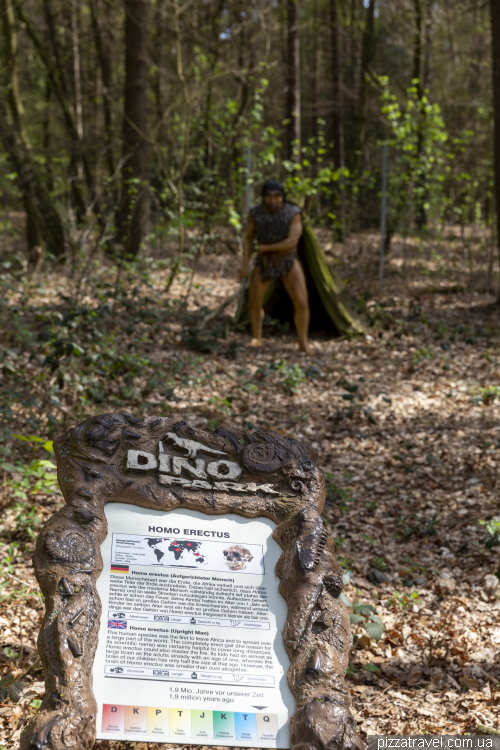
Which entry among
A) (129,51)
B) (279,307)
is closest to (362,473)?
(279,307)

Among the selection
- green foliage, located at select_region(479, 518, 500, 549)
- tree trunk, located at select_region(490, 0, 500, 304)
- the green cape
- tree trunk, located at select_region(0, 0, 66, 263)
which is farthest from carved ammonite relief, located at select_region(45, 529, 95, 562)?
tree trunk, located at select_region(490, 0, 500, 304)

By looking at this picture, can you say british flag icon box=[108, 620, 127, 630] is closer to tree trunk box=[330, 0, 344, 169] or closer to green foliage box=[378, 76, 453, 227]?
green foliage box=[378, 76, 453, 227]

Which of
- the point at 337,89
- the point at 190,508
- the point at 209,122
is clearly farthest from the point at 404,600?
the point at 337,89

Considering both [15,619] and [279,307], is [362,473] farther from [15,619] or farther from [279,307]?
[279,307]

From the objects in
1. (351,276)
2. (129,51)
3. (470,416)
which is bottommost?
(470,416)

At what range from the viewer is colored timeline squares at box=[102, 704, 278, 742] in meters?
1.83

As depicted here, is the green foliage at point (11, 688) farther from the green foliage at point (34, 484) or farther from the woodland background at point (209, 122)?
the woodland background at point (209, 122)

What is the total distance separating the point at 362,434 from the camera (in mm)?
5719

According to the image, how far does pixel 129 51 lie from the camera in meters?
10.2

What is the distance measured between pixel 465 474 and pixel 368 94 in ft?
48.4

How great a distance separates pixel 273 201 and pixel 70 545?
5921 millimetres

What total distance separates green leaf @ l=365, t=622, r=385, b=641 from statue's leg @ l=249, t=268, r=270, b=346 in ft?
16.4

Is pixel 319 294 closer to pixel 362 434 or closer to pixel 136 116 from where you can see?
pixel 362 434

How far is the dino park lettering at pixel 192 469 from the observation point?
2.41 metres
